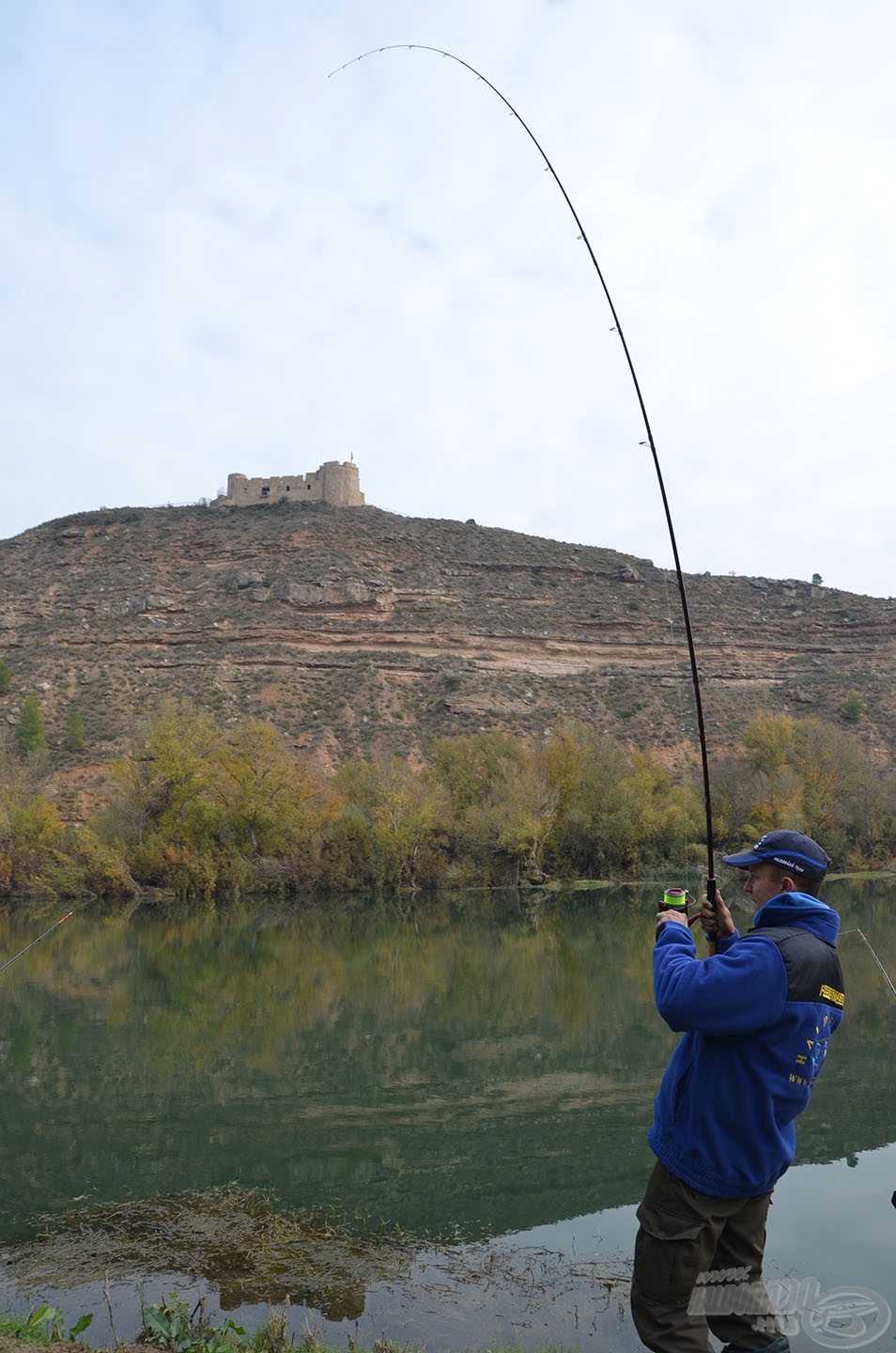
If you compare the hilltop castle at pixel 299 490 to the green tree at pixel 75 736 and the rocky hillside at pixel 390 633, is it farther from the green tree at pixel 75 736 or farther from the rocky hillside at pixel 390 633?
the green tree at pixel 75 736

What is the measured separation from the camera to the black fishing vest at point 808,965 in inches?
123

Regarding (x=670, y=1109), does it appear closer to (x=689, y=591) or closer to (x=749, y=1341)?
(x=749, y=1341)

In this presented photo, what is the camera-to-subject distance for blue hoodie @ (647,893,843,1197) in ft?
10.2

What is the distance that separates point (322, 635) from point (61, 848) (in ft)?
84.9

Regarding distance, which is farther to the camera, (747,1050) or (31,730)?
(31,730)

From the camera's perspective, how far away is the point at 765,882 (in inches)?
135

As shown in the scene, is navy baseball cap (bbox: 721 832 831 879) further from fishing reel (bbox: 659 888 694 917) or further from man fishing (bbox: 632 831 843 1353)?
fishing reel (bbox: 659 888 694 917)

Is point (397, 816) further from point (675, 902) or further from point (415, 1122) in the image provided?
point (675, 902)

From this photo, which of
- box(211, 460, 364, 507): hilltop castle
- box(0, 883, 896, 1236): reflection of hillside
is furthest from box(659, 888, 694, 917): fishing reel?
box(211, 460, 364, 507): hilltop castle

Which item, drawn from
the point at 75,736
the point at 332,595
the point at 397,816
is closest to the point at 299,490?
the point at 332,595

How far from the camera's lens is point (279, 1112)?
10.2m

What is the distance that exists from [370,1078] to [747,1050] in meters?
9.34

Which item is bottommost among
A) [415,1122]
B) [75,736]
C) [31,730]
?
[415,1122]

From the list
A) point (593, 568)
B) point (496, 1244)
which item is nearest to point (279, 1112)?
point (496, 1244)
